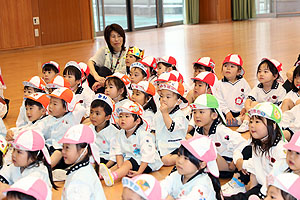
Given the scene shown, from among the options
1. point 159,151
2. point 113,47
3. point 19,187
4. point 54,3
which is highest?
point 54,3

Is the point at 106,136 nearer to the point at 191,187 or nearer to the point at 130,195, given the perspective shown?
the point at 191,187

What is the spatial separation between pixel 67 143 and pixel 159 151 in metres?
1.17

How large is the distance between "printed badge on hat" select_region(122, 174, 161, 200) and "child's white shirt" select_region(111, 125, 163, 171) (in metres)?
1.33

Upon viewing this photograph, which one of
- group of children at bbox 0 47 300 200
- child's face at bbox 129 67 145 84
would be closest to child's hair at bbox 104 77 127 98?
group of children at bbox 0 47 300 200

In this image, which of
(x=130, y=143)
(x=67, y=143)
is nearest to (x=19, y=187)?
(x=67, y=143)

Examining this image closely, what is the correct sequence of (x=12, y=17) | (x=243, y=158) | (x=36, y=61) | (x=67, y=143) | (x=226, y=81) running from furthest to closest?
(x=12, y=17) < (x=36, y=61) < (x=226, y=81) < (x=243, y=158) < (x=67, y=143)

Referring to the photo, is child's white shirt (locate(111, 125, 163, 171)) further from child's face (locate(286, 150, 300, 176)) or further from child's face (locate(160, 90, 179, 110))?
child's face (locate(286, 150, 300, 176))

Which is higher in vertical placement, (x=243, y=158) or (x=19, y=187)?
(x=19, y=187)

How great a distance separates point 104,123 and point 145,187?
1.69 metres

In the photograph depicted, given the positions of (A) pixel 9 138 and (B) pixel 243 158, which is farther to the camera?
(A) pixel 9 138

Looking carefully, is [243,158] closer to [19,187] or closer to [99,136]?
[99,136]

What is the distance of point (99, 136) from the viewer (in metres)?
3.79

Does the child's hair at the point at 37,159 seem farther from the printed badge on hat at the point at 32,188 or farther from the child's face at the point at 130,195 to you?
the child's face at the point at 130,195

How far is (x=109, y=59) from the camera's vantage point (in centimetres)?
586
